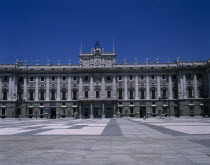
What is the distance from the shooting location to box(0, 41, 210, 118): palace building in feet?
253

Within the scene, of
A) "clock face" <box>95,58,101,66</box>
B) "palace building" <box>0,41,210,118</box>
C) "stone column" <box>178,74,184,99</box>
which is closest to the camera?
"stone column" <box>178,74,184,99</box>

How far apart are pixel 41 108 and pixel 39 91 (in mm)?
5652

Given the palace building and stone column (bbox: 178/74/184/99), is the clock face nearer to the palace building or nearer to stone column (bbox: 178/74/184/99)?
the palace building

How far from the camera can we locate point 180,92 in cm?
7619

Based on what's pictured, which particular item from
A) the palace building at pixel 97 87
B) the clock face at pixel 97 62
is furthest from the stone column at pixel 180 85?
the clock face at pixel 97 62

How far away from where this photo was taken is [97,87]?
79312 millimetres

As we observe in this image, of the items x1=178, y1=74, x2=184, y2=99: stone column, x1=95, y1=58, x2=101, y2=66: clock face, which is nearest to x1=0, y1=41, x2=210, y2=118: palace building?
x1=178, y1=74, x2=184, y2=99: stone column

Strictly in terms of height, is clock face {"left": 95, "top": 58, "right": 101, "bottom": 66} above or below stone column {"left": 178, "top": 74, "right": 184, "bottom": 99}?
above

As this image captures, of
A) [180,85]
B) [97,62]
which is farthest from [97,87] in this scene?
[180,85]

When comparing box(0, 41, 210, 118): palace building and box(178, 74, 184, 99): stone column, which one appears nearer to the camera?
box(178, 74, 184, 99): stone column

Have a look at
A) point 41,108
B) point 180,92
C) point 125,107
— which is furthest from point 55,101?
point 180,92

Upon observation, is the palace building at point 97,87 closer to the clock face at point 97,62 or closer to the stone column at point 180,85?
the stone column at point 180,85

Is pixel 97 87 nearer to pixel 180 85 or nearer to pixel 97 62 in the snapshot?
pixel 97 62

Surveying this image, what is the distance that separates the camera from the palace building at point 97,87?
253ft
